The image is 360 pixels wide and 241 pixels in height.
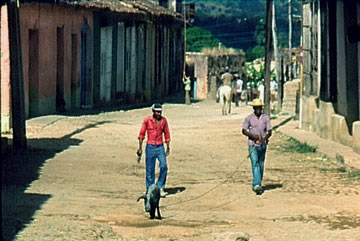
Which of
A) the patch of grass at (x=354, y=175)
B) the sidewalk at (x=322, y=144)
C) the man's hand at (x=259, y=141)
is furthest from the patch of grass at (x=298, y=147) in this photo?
the man's hand at (x=259, y=141)

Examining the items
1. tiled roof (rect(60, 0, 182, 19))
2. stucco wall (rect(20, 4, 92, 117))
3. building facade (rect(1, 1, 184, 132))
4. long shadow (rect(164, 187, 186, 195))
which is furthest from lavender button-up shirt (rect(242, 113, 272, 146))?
tiled roof (rect(60, 0, 182, 19))

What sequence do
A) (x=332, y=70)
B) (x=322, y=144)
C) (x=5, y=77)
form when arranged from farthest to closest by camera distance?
1. (x=5, y=77)
2. (x=332, y=70)
3. (x=322, y=144)

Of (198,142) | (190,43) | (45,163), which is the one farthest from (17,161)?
(190,43)

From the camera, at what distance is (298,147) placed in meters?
20.9

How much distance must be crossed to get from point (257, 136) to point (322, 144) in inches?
282

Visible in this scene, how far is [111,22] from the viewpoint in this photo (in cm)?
3462

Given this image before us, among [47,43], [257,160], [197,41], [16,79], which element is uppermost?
[197,41]

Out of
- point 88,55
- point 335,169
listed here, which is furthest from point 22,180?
point 88,55

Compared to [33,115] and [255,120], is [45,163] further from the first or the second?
[33,115]

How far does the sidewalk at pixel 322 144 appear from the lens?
17656 mm

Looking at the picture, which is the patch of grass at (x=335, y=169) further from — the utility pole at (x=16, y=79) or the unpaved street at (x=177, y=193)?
the utility pole at (x=16, y=79)

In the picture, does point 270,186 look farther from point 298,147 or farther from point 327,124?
point 327,124

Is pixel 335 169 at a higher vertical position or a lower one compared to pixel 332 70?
lower

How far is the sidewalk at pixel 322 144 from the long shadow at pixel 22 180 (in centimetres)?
539
